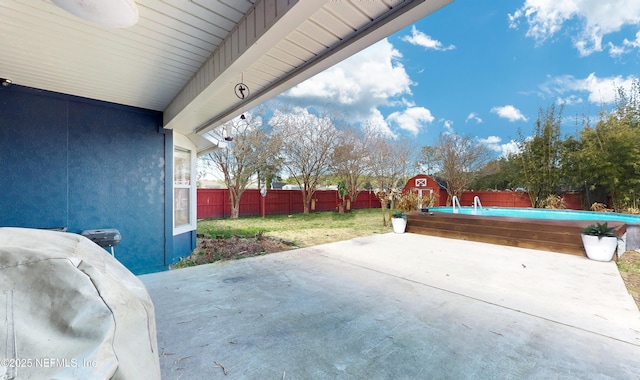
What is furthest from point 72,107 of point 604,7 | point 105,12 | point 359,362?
point 604,7

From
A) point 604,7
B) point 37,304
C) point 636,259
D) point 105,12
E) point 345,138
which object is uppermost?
point 604,7

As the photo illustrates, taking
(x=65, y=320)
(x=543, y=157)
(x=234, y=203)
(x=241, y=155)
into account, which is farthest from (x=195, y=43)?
(x=543, y=157)

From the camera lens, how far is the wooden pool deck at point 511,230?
5094mm

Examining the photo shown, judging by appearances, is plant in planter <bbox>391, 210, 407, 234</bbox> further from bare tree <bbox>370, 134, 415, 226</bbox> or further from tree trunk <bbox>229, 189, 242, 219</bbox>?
tree trunk <bbox>229, 189, 242, 219</bbox>

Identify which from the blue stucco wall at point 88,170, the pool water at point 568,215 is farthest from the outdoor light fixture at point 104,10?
the pool water at point 568,215

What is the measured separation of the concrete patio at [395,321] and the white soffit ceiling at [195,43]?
2.27 meters

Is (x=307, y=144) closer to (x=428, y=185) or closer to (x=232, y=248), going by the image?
(x=428, y=185)

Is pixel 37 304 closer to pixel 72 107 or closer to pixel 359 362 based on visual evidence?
pixel 359 362

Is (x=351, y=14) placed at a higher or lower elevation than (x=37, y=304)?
higher

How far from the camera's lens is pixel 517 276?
12.2 feet

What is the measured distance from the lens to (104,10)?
144cm

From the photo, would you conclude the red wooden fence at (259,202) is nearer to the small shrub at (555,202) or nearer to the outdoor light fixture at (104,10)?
the small shrub at (555,202)

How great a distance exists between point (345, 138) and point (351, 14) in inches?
492

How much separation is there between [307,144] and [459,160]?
943cm
